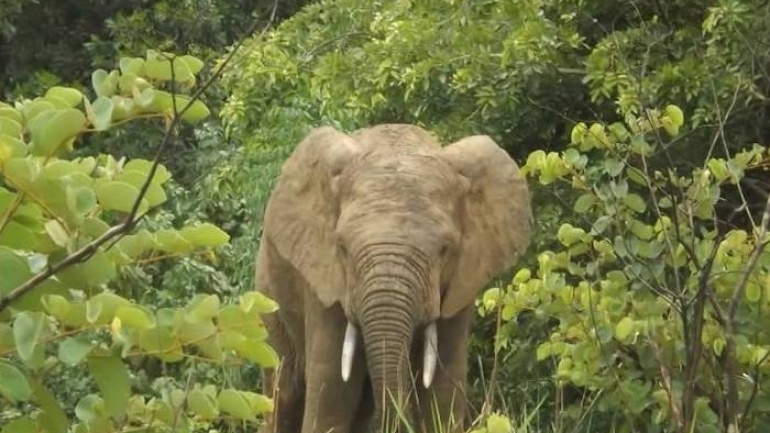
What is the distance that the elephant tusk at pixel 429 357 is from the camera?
7711mm

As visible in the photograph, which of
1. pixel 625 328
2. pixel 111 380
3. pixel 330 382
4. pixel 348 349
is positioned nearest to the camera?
pixel 111 380

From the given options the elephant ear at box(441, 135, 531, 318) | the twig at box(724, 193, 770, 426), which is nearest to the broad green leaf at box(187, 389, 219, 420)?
the twig at box(724, 193, 770, 426)

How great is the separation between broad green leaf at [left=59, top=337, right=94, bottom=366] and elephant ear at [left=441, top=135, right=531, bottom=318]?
476cm

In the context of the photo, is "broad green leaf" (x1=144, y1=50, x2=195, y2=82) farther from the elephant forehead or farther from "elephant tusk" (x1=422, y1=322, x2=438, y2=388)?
the elephant forehead

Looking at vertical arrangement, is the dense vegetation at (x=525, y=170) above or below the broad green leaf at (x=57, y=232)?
below

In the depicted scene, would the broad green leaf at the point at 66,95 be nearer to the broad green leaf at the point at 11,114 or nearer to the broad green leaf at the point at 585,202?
the broad green leaf at the point at 11,114

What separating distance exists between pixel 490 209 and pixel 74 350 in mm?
4978

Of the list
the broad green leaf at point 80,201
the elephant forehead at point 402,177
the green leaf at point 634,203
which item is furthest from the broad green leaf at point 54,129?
the elephant forehead at point 402,177

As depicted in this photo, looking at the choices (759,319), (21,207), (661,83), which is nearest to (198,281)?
(661,83)

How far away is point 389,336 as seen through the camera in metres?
7.59

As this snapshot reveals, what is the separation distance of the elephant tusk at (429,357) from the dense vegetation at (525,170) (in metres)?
0.35

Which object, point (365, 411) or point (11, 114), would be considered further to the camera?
point (365, 411)

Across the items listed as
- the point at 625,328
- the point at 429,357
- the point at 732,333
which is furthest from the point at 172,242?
the point at 429,357

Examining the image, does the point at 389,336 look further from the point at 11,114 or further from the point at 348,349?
the point at 11,114
